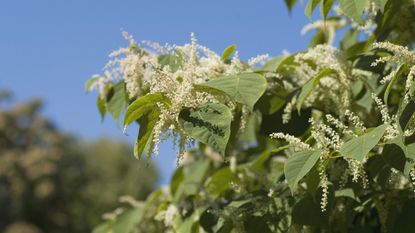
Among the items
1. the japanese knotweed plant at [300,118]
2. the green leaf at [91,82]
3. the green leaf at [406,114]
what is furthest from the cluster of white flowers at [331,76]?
the green leaf at [91,82]

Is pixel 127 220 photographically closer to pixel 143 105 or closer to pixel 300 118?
pixel 300 118

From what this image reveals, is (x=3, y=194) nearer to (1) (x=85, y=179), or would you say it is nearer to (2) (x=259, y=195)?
(1) (x=85, y=179)

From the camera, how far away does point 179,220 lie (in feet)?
9.29

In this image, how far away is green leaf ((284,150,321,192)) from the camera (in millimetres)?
1783

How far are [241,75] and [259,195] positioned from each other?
1.57 ft

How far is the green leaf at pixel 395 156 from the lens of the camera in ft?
5.75

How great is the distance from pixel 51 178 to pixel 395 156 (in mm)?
35802

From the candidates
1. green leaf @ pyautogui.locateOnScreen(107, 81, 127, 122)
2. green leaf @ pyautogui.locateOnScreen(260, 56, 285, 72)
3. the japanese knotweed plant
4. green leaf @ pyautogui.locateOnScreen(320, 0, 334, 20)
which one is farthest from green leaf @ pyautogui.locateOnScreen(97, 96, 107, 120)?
green leaf @ pyautogui.locateOnScreen(320, 0, 334, 20)

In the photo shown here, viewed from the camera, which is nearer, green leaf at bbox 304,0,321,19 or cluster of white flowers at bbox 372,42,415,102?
cluster of white flowers at bbox 372,42,415,102

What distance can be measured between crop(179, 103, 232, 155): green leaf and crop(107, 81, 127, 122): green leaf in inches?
31.8

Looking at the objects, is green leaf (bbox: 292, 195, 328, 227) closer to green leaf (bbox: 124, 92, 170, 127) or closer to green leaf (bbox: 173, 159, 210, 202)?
green leaf (bbox: 124, 92, 170, 127)

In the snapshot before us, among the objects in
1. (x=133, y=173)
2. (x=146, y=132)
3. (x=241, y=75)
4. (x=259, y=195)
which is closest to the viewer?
(x=146, y=132)

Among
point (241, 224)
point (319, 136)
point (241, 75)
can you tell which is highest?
point (241, 75)

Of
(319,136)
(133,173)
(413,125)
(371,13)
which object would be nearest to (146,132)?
(319,136)
